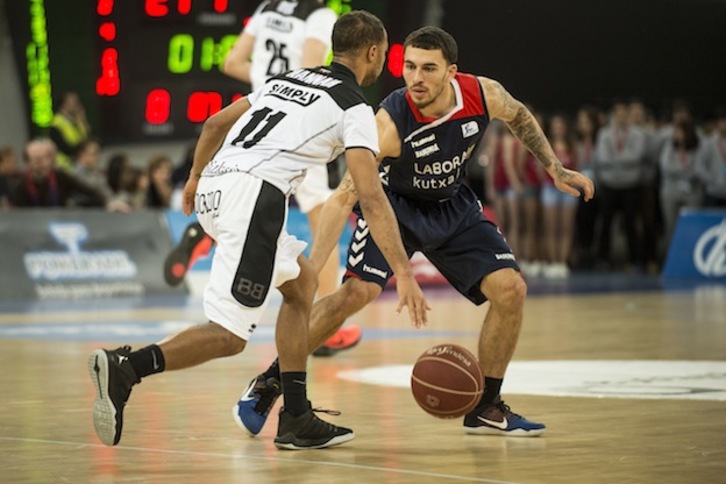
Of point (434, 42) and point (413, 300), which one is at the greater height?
point (434, 42)

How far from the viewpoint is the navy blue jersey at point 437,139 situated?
725cm

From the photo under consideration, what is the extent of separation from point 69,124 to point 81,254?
2.28 meters

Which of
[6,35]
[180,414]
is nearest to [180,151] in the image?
[6,35]

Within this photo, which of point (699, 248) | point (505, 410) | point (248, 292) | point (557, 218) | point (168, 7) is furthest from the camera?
point (557, 218)

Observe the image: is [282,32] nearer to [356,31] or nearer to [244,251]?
[356,31]

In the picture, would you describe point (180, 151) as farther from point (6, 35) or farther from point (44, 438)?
point (44, 438)

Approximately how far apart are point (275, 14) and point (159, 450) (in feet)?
17.3

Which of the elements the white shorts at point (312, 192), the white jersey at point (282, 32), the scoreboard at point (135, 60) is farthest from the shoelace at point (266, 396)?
the scoreboard at point (135, 60)

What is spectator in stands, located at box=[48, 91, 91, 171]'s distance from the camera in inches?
697

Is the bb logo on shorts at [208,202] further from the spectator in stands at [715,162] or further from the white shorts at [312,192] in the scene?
the spectator in stands at [715,162]

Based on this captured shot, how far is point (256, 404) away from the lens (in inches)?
271

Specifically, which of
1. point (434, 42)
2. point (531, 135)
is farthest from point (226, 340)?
point (531, 135)

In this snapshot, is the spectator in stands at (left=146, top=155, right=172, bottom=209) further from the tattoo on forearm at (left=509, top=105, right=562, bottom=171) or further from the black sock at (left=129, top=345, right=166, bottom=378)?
the black sock at (left=129, top=345, right=166, bottom=378)

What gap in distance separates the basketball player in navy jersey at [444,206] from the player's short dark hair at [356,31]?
524 millimetres
